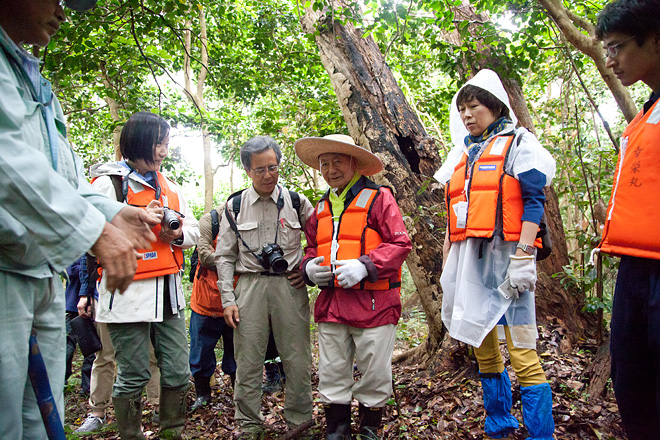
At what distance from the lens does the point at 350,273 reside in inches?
108

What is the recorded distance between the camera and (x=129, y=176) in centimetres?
295

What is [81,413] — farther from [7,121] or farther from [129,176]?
[7,121]

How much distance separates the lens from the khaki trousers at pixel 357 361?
2.85 meters

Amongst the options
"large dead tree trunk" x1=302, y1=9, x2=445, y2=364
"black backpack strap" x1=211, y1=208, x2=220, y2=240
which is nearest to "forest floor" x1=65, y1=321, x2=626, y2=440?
"large dead tree trunk" x1=302, y1=9, x2=445, y2=364

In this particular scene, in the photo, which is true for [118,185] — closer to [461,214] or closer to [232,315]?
[232,315]

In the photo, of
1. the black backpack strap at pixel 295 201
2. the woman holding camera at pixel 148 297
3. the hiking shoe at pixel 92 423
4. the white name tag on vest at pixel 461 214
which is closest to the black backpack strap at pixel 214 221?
the woman holding camera at pixel 148 297

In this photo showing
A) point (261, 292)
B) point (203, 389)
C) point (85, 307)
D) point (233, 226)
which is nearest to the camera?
point (261, 292)

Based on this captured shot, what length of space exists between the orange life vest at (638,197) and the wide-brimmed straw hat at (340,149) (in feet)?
5.37

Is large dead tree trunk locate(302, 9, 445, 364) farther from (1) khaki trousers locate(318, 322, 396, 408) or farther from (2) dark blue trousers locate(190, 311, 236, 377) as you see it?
(2) dark blue trousers locate(190, 311, 236, 377)

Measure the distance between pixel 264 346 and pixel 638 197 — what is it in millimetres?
2570

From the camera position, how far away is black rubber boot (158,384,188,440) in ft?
10.0

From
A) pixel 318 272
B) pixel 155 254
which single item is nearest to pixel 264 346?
pixel 318 272

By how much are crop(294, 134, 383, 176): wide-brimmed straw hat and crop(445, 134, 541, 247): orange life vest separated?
29.7 inches

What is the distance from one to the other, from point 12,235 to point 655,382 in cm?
249
